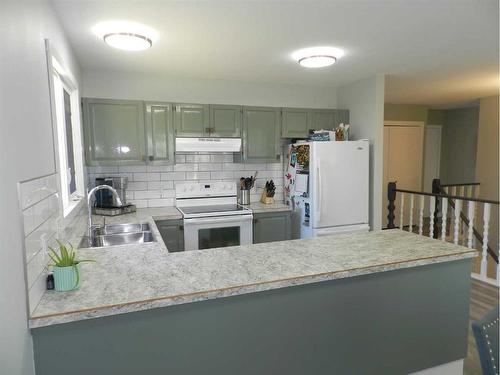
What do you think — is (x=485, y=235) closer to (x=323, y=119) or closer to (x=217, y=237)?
(x=323, y=119)

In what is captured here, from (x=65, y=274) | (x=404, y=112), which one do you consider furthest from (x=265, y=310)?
(x=404, y=112)

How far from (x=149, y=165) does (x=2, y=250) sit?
2538 millimetres

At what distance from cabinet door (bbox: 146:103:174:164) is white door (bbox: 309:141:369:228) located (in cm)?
150

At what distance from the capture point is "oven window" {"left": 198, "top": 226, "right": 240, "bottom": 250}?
338 centimetres

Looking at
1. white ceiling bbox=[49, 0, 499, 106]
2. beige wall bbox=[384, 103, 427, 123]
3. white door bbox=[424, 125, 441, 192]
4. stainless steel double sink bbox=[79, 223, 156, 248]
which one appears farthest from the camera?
white door bbox=[424, 125, 441, 192]

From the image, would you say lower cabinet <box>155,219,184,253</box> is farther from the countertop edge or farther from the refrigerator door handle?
the countertop edge

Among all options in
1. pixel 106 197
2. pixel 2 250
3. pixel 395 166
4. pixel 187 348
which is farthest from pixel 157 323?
pixel 395 166

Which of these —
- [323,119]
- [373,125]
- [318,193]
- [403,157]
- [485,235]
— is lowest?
[485,235]

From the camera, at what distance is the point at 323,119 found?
4055 mm

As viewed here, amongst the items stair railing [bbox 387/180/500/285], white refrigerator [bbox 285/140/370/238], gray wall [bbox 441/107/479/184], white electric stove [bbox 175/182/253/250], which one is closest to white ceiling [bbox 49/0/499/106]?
white refrigerator [bbox 285/140/370/238]

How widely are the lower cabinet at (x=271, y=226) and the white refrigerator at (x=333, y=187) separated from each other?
17 cm

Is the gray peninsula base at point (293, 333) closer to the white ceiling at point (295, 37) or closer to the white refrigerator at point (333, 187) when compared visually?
the white ceiling at point (295, 37)

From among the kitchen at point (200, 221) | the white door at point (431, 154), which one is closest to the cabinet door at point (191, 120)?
the kitchen at point (200, 221)

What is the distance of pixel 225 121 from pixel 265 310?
2551 millimetres
